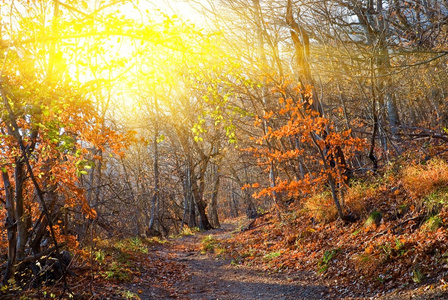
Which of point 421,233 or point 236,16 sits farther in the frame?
point 236,16

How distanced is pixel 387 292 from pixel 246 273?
13.3 feet

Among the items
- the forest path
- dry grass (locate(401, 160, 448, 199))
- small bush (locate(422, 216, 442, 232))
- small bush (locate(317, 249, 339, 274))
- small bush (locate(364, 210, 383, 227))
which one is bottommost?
the forest path

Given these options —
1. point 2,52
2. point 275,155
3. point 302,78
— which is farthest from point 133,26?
point 302,78

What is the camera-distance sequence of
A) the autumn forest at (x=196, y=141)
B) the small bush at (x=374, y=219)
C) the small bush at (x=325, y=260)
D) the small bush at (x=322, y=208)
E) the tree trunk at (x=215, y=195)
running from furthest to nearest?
the tree trunk at (x=215, y=195) < the small bush at (x=322, y=208) < the small bush at (x=374, y=219) < the small bush at (x=325, y=260) < the autumn forest at (x=196, y=141)

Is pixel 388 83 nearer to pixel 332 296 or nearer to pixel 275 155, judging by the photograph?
pixel 275 155

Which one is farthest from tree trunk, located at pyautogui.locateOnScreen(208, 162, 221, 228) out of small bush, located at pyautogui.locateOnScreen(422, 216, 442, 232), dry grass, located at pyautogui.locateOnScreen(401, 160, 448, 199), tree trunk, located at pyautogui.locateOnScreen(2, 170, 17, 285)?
tree trunk, located at pyautogui.locateOnScreen(2, 170, 17, 285)

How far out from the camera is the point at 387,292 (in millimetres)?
5219

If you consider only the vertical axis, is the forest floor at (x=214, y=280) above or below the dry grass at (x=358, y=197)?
below

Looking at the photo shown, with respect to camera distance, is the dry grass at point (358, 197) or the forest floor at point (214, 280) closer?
the forest floor at point (214, 280)

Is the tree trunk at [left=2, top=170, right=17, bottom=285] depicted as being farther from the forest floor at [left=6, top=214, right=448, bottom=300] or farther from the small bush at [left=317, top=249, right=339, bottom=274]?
the small bush at [left=317, top=249, right=339, bottom=274]

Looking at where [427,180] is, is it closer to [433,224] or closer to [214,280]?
[433,224]

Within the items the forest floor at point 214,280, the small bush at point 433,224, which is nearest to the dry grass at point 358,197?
the forest floor at point 214,280

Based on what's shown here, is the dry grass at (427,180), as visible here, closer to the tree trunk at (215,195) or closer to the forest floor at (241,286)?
the forest floor at (241,286)

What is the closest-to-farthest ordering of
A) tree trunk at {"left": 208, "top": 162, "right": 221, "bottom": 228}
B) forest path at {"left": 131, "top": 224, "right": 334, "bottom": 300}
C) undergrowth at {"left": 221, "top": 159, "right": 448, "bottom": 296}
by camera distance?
undergrowth at {"left": 221, "top": 159, "right": 448, "bottom": 296}, forest path at {"left": 131, "top": 224, "right": 334, "bottom": 300}, tree trunk at {"left": 208, "top": 162, "right": 221, "bottom": 228}
